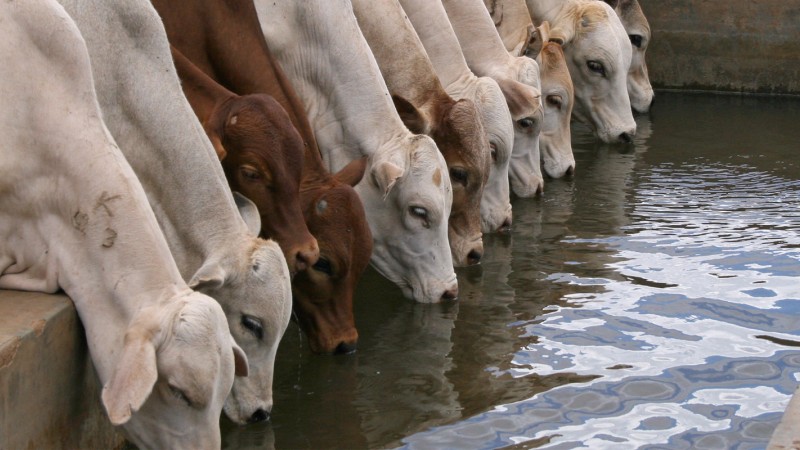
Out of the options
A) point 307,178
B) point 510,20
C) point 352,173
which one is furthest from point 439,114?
point 510,20

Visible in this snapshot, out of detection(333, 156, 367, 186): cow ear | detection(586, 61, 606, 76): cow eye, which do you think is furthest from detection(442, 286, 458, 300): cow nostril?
detection(586, 61, 606, 76): cow eye

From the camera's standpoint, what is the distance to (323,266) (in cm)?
667

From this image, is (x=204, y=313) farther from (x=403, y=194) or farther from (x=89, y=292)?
(x=403, y=194)

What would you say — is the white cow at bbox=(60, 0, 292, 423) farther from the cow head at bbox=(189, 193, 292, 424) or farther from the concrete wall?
the concrete wall

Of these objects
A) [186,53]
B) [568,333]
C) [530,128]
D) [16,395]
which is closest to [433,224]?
[568,333]

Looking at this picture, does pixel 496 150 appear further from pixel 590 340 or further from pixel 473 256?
pixel 590 340

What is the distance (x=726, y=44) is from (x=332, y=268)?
832cm

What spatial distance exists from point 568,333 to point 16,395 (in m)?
3.25

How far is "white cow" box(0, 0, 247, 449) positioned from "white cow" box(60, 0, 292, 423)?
526 millimetres

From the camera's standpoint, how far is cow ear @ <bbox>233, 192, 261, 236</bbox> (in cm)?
592

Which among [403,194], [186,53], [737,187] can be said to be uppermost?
[186,53]

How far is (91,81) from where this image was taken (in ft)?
17.0

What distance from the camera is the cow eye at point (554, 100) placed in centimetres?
1054

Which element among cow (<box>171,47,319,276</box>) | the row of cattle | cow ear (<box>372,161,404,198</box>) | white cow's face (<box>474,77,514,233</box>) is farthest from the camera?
white cow's face (<box>474,77,514,233</box>)
